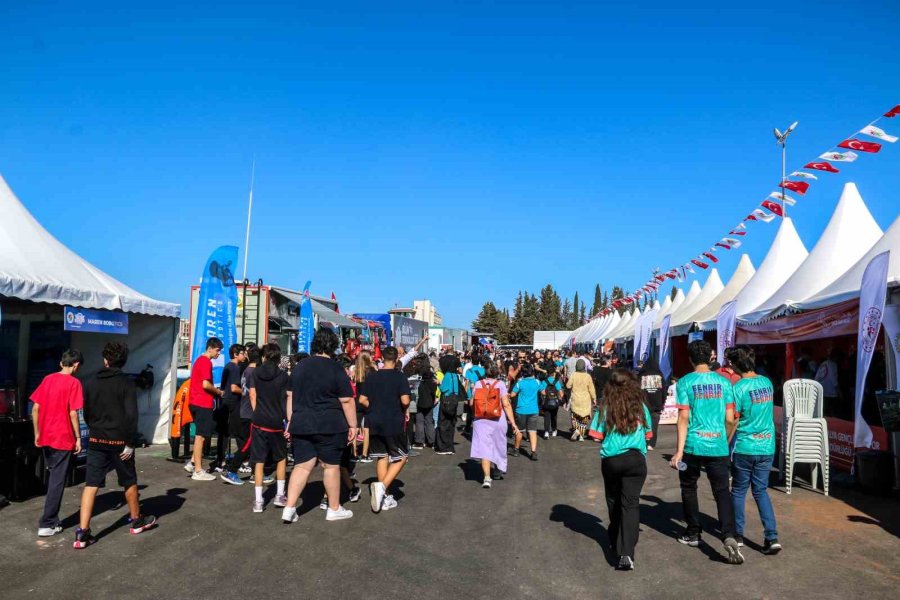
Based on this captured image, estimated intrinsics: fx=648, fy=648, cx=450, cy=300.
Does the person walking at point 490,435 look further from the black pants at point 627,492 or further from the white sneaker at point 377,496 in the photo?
the black pants at point 627,492

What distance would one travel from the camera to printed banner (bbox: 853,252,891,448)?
781cm

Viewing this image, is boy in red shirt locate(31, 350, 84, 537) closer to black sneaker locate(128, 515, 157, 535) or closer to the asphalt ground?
the asphalt ground

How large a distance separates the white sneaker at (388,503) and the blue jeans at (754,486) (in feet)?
11.7

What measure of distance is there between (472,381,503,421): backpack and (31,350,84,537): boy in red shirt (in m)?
4.88

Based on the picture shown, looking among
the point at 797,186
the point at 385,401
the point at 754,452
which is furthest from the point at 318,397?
the point at 797,186

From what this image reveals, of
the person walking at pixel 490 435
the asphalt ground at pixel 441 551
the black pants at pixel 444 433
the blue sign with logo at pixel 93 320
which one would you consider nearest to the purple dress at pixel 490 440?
the person walking at pixel 490 435

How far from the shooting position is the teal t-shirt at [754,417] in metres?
5.59

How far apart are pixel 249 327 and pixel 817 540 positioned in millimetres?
16113

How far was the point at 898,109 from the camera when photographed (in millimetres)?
11070

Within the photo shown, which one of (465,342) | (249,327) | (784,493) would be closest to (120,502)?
(784,493)

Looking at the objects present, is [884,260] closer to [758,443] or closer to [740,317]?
[758,443]

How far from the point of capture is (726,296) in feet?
64.6

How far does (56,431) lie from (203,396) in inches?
113

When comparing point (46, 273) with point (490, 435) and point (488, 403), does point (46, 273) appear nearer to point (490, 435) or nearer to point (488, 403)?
point (488, 403)
